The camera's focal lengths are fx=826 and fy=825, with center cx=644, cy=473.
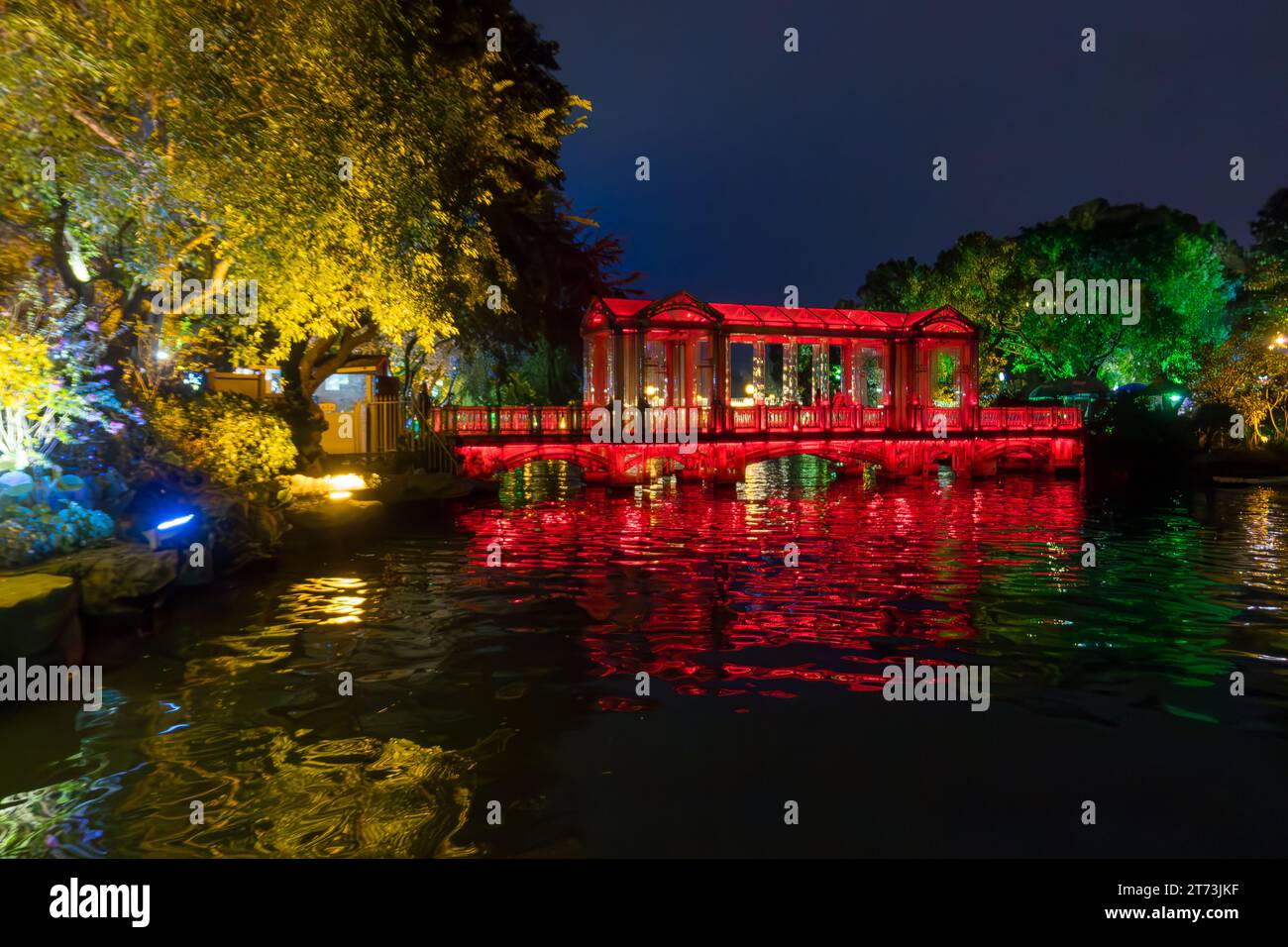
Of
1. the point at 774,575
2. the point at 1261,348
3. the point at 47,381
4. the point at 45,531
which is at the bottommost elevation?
the point at 774,575

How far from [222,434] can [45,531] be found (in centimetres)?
421

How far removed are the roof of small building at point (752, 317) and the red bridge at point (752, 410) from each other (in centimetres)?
5

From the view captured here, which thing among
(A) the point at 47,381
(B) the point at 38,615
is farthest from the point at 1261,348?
(B) the point at 38,615

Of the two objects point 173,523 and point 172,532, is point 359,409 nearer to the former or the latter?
point 173,523

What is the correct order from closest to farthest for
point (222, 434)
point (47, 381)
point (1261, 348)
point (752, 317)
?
point (47, 381) < point (222, 434) < point (752, 317) < point (1261, 348)

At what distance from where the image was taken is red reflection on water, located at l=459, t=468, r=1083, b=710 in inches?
374

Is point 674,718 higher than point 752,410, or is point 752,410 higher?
point 752,410

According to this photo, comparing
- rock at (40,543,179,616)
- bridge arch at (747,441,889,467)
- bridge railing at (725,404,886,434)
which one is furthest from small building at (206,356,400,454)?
rock at (40,543,179,616)

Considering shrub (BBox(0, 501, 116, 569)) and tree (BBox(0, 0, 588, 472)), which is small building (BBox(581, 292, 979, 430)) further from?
shrub (BBox(0, 501, 116, 569))

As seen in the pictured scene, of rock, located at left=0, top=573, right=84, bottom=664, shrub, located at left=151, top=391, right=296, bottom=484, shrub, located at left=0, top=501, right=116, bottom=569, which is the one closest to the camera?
rock, located at left=0, top=573, right=84, bottom=664

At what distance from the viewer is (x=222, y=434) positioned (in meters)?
15.0

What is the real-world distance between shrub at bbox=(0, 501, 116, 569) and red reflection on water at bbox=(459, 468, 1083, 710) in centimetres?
579
